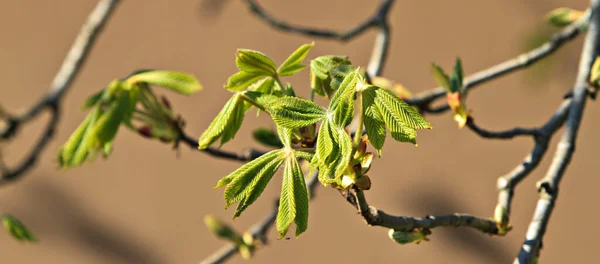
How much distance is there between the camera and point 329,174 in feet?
1.63

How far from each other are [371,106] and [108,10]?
3.11ft

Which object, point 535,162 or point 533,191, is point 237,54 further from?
point 533,191

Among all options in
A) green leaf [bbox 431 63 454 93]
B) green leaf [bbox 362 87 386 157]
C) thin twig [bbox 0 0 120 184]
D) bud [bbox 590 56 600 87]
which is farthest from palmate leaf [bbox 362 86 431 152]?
thin twig [bbox 0 0 120 184]

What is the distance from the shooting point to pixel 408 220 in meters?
0.59

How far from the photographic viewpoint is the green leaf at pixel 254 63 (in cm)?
54

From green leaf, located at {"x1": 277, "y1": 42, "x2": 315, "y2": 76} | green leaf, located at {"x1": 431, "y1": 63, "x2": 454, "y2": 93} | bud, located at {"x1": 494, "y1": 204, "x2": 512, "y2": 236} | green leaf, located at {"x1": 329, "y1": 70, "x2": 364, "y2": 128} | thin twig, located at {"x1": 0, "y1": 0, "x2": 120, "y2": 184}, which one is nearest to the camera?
green leaf, located at {"x1": 329, "y1": 70, "x2": 364, "y2": 128}

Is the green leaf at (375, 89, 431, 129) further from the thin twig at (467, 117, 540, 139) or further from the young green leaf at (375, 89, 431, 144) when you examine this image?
the thin twig at (467, 117, 540, 139)

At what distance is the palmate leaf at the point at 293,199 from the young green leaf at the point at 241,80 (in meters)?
0.09

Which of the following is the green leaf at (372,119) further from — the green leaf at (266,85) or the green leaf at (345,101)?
the green leaf at (266,85)

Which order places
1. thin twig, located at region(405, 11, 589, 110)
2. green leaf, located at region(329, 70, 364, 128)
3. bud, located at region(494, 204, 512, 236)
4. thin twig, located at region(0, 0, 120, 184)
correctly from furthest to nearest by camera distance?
thin twig, located at region(0, 0, 120, 184) < thin twig, located at region(405, 11, 589, 110) < bud, located at region(494, 204, 512, 236) < green leaf, located at region(329, 70, 364, 128)

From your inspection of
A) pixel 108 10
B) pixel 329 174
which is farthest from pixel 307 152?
pixel 108 10

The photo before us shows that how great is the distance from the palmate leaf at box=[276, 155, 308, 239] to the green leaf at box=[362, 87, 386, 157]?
0.07 meters

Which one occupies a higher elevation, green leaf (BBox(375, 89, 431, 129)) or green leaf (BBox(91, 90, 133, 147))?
green leaf (BBox(375, 89, 431, 129))

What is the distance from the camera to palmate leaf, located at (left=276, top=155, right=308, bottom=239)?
0.50m
